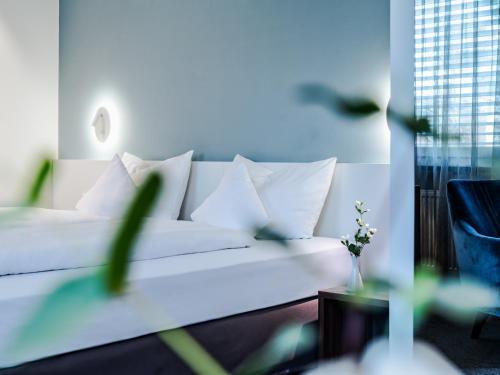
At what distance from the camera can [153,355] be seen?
2518 millimetres

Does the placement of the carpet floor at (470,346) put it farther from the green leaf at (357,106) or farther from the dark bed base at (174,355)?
the green leaf at (357,106)

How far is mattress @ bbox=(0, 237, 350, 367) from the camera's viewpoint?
2.26 metres

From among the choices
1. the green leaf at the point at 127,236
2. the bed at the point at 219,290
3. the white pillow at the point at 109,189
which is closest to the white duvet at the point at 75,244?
the bed at the point at 219,290

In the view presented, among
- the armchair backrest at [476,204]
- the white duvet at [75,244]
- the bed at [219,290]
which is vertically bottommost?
the bed at [219,290]

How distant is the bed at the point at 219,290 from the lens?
2.29m

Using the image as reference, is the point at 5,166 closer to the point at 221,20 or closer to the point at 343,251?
the point at 343,251

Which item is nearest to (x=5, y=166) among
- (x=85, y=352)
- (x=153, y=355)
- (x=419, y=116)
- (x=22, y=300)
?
(x=419, y=116)

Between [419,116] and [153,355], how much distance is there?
2416mm

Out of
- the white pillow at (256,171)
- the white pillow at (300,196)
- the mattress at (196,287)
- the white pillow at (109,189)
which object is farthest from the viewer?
the white pillow at (109,189)

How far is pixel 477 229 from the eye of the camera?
11.9 feet

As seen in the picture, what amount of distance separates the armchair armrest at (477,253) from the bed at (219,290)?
1.33 ft

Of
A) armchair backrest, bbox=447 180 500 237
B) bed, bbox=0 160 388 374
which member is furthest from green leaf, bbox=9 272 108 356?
armchair backrest, bbox=447 180 500 237

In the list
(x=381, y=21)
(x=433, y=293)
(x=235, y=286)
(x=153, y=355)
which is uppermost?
(x=381, y=21)

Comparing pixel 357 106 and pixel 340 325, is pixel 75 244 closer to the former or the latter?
pixel 340 325
